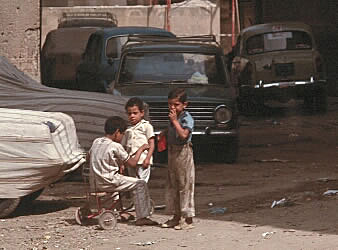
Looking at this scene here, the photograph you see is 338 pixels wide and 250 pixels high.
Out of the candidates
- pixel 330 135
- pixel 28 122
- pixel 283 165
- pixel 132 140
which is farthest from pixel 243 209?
pixel 330 135

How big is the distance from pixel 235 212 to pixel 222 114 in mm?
3819

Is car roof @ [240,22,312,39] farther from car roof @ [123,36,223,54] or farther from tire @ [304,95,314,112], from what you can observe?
car roof @ [123,36,223,54]

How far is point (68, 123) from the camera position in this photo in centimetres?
1082

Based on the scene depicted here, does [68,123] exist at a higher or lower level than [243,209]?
higher

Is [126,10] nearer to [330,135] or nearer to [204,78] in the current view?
[330,135]

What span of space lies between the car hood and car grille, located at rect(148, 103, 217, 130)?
8 cm

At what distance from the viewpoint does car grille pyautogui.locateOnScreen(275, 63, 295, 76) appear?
67.7 ft

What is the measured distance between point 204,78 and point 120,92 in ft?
4.49

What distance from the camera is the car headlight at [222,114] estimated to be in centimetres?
1416

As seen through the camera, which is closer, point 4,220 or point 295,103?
point 4,220

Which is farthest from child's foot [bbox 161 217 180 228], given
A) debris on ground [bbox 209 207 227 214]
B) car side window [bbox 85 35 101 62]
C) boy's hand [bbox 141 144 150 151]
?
car side window [bbox 85 35 101 62]

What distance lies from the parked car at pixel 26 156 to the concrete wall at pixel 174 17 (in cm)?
1839

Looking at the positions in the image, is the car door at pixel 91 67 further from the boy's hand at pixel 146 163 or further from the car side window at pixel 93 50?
Result: the boy's hand at pixel 146 163

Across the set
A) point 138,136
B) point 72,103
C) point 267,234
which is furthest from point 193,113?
point 267,234
